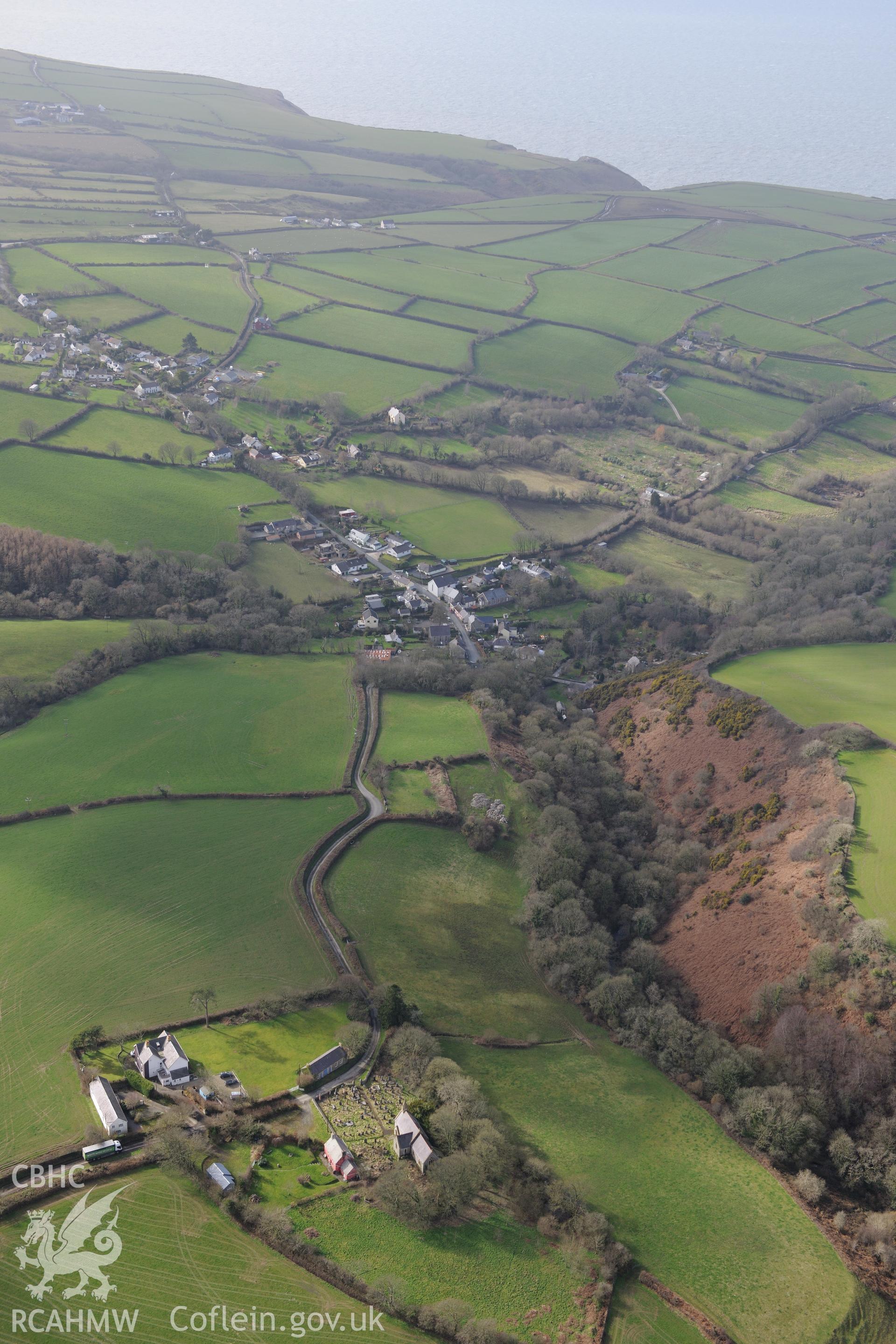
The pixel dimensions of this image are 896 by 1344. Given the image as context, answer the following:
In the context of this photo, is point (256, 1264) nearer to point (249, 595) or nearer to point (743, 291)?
point (249, 595)

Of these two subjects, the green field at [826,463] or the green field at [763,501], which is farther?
the green field at [826,463]

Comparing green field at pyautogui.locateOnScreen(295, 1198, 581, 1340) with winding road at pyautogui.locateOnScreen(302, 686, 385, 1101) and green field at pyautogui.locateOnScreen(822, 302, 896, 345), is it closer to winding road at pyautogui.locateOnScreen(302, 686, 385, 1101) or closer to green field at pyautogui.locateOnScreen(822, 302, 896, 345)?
winding road at pyautogui.locateOnScreen(302, 686, 385, 1101)

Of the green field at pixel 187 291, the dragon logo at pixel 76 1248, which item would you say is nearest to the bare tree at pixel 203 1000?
the dragon logo at pixel 76 1248

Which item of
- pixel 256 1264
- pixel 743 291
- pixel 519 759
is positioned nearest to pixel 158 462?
pixel 519 759

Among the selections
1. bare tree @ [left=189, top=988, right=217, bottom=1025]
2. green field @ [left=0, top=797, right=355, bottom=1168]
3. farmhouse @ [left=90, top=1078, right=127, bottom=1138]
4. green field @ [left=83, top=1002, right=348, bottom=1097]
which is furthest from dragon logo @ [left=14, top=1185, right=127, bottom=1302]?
bare tree @ [left=189, top=988, right=217, bottom=1025]

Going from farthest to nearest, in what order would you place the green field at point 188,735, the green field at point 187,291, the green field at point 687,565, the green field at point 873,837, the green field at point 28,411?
1. the green field at point 187,291
2. the green field at point 28,411
3. the green field at point 687,565
4. the green field at point 188,735
5. the green field at point 873,837

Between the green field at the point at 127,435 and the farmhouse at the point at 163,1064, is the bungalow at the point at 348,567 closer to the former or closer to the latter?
the green field at the point at 127,435
